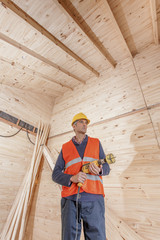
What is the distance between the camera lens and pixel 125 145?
2.64m

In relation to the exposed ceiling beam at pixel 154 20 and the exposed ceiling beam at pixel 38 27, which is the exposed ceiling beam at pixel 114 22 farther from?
the exposed ceiling beam at pixel 38 27

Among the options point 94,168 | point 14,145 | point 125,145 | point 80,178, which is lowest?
point 80,178

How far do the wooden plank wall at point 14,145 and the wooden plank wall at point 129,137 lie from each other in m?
0.71

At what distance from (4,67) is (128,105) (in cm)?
309

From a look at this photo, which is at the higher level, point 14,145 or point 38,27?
point 38,27

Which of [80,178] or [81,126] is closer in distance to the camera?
[80,178]

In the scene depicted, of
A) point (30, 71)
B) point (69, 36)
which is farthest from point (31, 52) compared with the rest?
point (69, 36)

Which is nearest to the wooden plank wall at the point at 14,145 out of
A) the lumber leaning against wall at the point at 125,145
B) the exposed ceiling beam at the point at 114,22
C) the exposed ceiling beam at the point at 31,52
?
the lumber leaning against wall at the point at 125,145

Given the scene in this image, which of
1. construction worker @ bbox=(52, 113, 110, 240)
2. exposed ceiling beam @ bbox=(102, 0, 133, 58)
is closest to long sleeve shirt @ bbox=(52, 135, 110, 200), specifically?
construction worker @ bbox=(52, 113, 110, 240)

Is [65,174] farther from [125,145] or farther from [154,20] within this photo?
[154,20]

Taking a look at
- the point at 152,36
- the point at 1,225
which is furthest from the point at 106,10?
the point at 1,225

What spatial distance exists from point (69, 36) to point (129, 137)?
2433 millimetres

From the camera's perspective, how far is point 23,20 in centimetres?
231

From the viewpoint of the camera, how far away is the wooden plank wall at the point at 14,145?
307 cm
